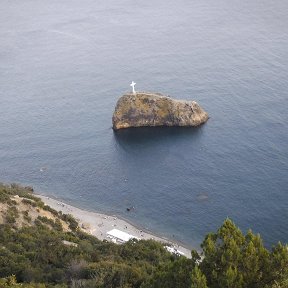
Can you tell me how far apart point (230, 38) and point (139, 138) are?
5890 cm

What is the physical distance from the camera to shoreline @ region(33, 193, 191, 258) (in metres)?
74.9

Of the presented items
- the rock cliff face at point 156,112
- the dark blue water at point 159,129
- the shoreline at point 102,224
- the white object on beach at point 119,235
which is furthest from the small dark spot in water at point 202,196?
the rock cliff face at point 156,112

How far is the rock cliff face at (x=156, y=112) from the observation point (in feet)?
355

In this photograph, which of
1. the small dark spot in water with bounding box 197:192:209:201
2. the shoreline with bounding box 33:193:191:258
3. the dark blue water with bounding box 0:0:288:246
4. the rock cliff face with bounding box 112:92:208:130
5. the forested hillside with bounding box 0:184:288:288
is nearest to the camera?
the forested hillside with bounding box 0:184:288:288

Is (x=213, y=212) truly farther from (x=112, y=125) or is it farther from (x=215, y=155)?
(x=112, y=125)

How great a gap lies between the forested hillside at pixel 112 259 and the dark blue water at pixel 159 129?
78.5 ft

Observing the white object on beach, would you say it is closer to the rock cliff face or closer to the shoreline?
the shoreline

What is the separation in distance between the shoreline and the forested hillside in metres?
10.3

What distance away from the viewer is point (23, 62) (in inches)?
5778

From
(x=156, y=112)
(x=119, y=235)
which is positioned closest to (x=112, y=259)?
(x=119, y=235)

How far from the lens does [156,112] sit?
109000 mm

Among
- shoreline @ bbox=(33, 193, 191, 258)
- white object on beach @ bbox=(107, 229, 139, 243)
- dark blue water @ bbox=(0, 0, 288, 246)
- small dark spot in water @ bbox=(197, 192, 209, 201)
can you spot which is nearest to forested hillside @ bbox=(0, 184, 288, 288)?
white object on beach @ bbox=(107, 229, 139, 243)

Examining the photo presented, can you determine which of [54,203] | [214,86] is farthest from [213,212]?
[214,86]

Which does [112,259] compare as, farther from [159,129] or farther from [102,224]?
[159,129]
